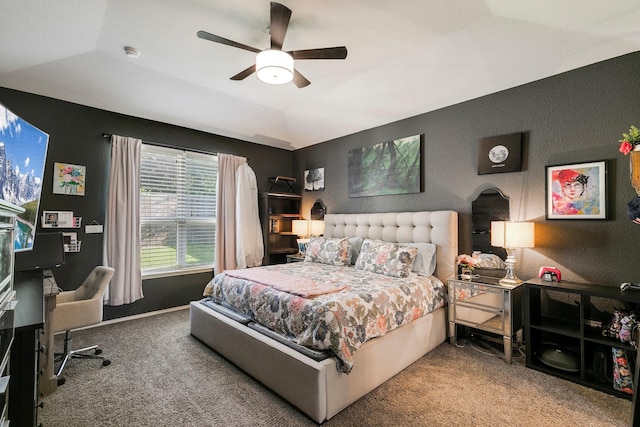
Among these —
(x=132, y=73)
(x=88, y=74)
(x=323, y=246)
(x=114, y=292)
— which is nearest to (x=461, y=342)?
(x=323, y=246)

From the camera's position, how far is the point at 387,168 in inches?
163

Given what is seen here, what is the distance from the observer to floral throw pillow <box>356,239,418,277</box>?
3.13m

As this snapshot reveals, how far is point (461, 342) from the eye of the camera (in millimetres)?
3045

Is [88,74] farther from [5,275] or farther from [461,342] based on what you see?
[461,342]

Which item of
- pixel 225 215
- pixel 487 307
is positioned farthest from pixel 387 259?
pixel 225 215

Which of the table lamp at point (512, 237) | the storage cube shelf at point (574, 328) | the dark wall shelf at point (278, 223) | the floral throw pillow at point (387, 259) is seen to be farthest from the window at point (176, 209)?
the storage cube shelf at point (574, 328)

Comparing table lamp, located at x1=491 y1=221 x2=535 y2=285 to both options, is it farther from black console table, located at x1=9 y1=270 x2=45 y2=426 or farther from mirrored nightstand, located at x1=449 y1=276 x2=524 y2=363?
black console table, located at x1=9 y1=270 x2=45 y2=426

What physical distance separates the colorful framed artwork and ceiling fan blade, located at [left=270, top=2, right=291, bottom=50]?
2.94 meters

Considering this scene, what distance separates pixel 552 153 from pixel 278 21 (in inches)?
109

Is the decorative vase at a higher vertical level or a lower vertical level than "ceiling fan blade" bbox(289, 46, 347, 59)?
lower

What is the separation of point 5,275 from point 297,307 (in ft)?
5.27

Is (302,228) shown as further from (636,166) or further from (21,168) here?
(636,166)

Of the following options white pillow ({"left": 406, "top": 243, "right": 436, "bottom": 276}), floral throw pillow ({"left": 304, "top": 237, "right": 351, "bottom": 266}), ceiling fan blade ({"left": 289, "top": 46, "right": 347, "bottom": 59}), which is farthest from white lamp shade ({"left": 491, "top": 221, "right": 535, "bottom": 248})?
ceiling fan blade ({"left": 289, "top": 46, "right": 347, "bottom": 59})

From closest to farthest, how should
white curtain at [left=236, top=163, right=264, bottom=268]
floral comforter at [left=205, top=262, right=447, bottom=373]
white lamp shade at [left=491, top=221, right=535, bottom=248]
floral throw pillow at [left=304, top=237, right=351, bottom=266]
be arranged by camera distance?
floral comforter at [left=205, top=262, right=447, bottom=373] < white lamp shade at [left=491, top=221, right=535, bottom=248] < floral throw pillow at [left=304, top=237, right=351, bottom=266] < white curtain at [left=236, top=163, right=264, bottom=268]
